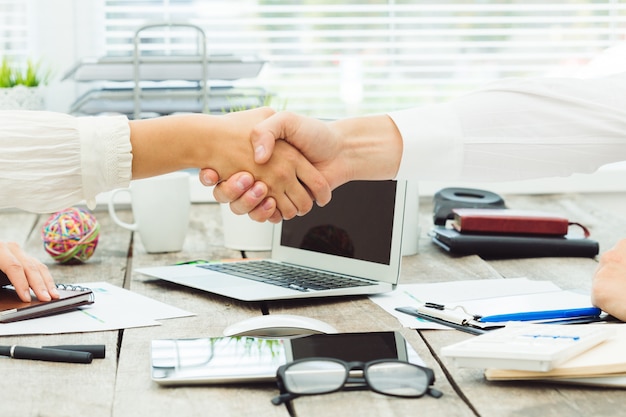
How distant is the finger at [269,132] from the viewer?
1.48m

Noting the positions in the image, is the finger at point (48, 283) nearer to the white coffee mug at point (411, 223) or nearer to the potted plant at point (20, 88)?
the white coffee mug at point (411, 223)

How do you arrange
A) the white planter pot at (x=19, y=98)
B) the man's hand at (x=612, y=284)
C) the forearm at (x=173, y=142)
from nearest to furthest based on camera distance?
the man's hand at (x=612, y=284)
the forearm at (x=173, y=142)
the white planter pot at (x=19, y=98)

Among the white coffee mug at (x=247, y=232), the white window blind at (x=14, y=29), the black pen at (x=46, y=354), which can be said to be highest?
the white window blind at (x=14, y=29)

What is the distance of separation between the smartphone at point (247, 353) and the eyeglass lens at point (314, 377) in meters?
0.02

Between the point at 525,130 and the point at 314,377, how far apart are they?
2.20 ft

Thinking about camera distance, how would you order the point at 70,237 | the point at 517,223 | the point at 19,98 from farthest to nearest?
the point at 19,98, the point at 517,223, the point at 70,237

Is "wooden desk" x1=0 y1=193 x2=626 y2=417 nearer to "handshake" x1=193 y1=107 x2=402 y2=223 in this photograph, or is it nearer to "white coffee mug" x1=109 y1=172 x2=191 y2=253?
"white coffee mug" x1=109 y1=172 x2=191 y2=253

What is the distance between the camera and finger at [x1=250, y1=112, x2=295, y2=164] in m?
1.48

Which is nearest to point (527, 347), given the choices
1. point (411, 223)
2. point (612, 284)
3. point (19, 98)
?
point (612, 284)

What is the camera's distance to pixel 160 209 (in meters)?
1.80

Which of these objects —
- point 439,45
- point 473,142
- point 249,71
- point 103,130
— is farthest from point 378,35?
point 103,130

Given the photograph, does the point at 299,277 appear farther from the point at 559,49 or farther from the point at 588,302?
the point at 559,49

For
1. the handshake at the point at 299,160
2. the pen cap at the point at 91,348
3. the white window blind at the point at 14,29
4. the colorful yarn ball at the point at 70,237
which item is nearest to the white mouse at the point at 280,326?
the pen cap at the point at 91,348

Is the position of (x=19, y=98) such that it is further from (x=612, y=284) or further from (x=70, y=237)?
(x=612, y=284)
